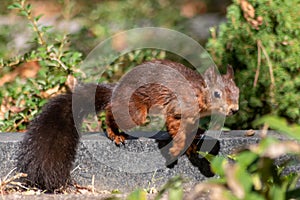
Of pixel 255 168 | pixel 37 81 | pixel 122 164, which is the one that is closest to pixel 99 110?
pixel 122 164

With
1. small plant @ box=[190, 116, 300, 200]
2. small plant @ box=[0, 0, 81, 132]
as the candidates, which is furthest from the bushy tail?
small plant @ box=[190, 116, 300, 200]

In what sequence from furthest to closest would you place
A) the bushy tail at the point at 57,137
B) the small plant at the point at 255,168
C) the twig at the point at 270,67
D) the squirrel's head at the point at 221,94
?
the twig at the point at 270,67 → the squirrel's head at the point at 221,94 → the bushy tail at the point at 57,137 → the small plant at the point at 255,168

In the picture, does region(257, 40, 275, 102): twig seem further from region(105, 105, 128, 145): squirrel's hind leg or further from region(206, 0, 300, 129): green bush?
region(105, 105, 128, 145): squirrel's hind leg

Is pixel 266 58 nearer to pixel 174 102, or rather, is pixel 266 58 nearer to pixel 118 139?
pixel 174 102

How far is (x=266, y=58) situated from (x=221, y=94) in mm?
927

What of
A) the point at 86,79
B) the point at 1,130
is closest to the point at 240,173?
the point at 1,130

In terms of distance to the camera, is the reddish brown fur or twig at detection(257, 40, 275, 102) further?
twig at detection(257, 40, 275, 102)

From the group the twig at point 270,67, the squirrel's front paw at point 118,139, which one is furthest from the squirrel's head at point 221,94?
the twig at point 270,67

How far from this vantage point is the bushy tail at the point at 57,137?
11.5 ft

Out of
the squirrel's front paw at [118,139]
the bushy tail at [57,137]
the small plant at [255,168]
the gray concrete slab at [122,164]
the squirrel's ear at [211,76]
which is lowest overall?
the gray concrete slab at [122,164]

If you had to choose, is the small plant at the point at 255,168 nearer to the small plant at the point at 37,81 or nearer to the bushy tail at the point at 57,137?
the bushy tail at the point at 57,137

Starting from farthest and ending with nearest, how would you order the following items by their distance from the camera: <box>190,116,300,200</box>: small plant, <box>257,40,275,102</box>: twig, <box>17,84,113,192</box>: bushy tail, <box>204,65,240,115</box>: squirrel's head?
<box>257,40,275,102</box>: twig → <box>204,65,240,115</box>: squirrel's head → <box>17,84,113,192</box>: bushy tail → <box>190,116,300,200</box>: small plant

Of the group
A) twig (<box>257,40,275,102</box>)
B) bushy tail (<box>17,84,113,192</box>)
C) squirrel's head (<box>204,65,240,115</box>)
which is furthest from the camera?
twig (<box>257,40,275,102</box>)

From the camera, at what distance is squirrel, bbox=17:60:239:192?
3.57 meters
